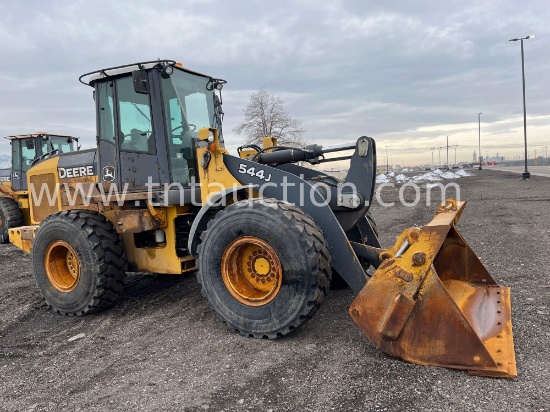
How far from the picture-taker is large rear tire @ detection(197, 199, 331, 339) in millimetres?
3793

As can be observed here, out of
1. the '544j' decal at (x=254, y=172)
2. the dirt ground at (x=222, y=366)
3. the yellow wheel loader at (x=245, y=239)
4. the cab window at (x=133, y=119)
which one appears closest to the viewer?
the dirt ground at (x=222, y=366)

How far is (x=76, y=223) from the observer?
16.8 feet

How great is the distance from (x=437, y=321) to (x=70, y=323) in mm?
3915

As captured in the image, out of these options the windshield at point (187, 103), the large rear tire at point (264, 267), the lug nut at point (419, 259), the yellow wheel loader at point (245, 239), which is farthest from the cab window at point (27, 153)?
the lug nut at point (419, 259)

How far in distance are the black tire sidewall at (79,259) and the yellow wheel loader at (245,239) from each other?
0.01m

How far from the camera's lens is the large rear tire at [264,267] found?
12.4ft

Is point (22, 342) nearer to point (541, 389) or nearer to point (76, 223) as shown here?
point (76, 223)

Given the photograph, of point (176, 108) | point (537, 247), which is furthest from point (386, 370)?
point (537, 247)

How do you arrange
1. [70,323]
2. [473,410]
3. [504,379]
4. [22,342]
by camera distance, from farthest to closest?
1. [70,323]
2. [22,342]
3. [504,379]
4. [473,410]

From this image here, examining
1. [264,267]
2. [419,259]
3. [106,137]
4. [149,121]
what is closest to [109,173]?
[106,137]

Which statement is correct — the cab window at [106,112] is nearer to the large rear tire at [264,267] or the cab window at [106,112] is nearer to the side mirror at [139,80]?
the side mirror at [139,80]

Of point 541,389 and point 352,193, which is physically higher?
point 352,193

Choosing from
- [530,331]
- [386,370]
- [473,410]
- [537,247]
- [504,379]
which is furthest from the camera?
[537,247]

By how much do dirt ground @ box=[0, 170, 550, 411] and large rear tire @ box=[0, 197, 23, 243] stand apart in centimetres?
747
